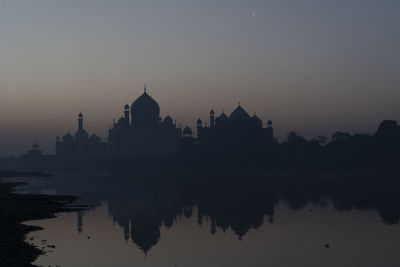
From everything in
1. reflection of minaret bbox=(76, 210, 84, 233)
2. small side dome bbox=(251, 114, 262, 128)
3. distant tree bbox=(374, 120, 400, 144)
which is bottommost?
reflection of minaret bbox=(76, 210, 84, 233)

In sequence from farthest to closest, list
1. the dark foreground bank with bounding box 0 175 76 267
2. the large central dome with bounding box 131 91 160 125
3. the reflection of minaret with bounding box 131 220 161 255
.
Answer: the large central dome with bounding box 131 91 160 125 → the reflection of minaret with bounding box 131 220 161 255 → the dark foreground bank with bounding box 0 175 76 267

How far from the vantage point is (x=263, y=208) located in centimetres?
3419

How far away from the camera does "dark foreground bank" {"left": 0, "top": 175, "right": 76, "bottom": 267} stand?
15.8 metres

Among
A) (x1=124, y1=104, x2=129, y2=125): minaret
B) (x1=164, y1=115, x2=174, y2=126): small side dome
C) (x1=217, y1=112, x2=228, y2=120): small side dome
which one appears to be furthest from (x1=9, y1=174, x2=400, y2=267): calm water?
(x1=164, y1=115, x2=174, y2=126): small side dome

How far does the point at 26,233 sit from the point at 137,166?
8976 centimetres

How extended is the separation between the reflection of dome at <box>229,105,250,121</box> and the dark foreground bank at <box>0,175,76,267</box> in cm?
7584

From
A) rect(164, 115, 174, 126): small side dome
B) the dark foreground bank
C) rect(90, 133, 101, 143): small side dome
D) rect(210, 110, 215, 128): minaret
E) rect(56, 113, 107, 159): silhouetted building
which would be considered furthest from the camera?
rect(90, 133, 101, 143): small side dome

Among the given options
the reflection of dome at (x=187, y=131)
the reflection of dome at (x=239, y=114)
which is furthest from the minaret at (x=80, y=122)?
the reflection of dome at (x=239, y=114)

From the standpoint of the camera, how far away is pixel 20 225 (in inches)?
903

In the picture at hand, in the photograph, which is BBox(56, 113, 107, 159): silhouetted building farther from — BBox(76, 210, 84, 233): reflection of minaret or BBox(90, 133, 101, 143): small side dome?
BBox(76, 210, 84, 233): reflection of minaret

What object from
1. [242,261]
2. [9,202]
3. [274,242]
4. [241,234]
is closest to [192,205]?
[9,202]

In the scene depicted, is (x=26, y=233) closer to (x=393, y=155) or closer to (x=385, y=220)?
(x=385, y=220)

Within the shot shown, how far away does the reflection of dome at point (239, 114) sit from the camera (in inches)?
4441

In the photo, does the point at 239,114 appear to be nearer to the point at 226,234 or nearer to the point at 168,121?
the point at 168,121
